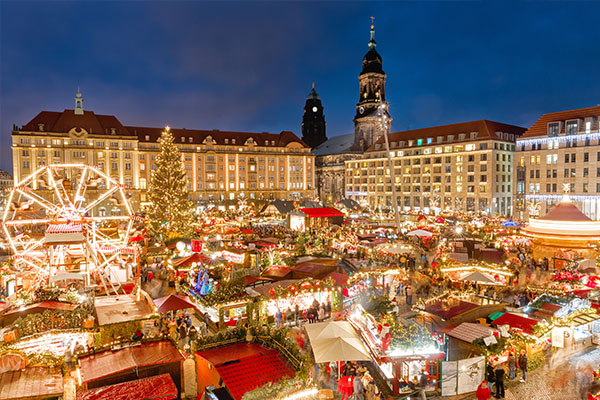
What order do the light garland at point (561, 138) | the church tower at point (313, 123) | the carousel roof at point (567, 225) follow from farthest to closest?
1. the church tower at point (313, 123)
2. the light garland at point (561, 138)
3. the carousel roof at point (567, 225)

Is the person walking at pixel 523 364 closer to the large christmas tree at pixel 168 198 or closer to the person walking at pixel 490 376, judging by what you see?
the person walking at pixel 490 376

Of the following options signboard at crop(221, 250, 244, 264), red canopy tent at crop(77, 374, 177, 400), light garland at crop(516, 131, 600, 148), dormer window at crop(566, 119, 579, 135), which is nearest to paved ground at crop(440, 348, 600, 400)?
red canopy tent at crop(77, 374, 177, 400)

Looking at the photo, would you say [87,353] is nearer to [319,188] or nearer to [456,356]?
[456,356]

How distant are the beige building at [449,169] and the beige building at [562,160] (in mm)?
4244

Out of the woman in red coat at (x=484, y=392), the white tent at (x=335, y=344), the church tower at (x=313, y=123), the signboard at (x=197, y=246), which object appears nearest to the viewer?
the woman in red coat at (x=484, y=392)

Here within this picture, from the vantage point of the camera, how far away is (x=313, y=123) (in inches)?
4870

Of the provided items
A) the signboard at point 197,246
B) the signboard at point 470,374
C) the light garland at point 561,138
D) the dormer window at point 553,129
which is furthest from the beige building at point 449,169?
the signboard at point 470,374

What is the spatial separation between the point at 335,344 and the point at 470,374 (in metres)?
4.02

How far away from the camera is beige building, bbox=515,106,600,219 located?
5238cm

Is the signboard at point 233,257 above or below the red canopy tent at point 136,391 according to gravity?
above

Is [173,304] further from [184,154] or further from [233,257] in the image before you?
[184,154]

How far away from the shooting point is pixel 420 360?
11.2 m

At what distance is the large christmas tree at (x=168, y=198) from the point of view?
117ft

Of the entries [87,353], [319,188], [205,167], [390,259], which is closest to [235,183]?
[205,167]
